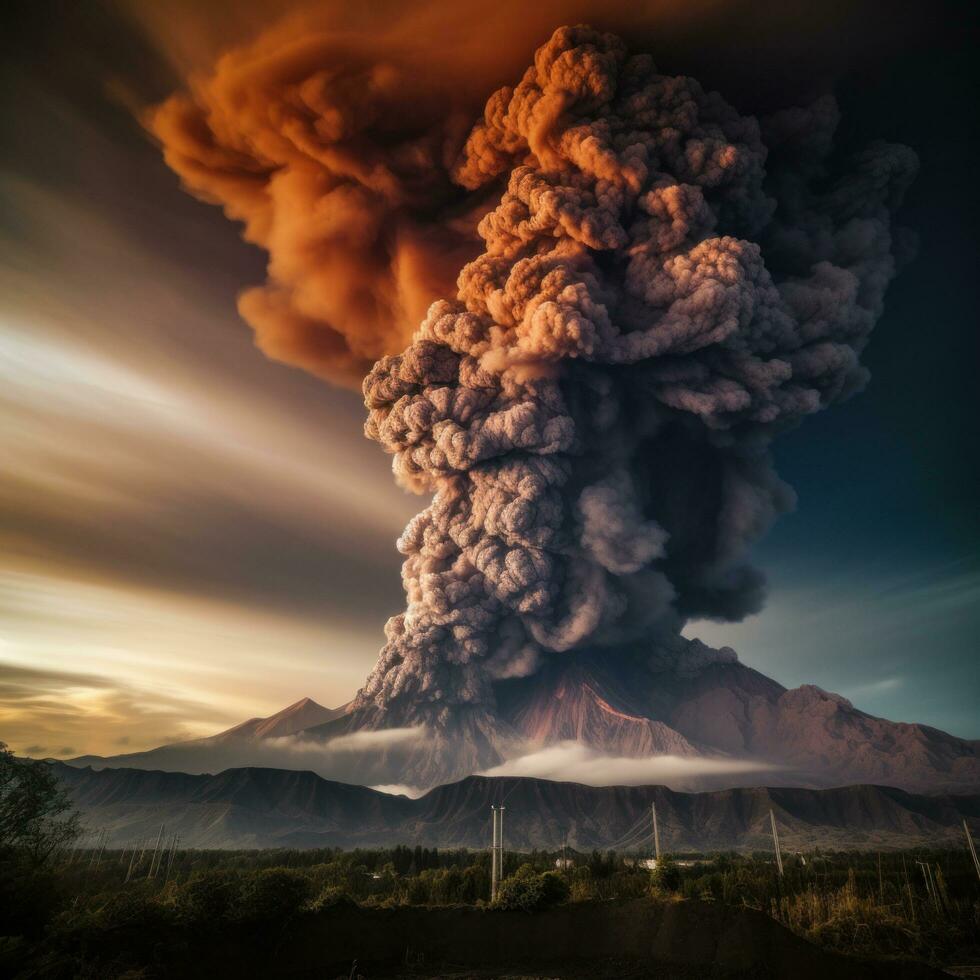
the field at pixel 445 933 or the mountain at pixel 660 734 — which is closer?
the field at pixel 445 933

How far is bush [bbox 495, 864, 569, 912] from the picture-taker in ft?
51.6

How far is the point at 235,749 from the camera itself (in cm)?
11319

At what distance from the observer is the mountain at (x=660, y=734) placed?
231ft

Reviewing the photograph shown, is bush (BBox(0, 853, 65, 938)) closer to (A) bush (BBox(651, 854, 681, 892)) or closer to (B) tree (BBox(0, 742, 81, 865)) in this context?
(B) tree (BBox(0, 742, 81, 865))

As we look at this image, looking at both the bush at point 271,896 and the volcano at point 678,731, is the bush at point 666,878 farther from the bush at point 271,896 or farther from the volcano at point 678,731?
the volcano at point 678,731

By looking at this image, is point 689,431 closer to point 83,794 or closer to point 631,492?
point 631,492

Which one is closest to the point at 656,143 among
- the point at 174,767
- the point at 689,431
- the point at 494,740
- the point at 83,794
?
the point at 689,431

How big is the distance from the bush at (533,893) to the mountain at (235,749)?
314 feet

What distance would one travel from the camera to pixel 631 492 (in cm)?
5228

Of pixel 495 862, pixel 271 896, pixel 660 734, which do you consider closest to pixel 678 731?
pixel 660 734

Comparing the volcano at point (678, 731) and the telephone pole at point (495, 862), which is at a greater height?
the volcano at point (678, 731)

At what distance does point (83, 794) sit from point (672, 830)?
91.2 metres

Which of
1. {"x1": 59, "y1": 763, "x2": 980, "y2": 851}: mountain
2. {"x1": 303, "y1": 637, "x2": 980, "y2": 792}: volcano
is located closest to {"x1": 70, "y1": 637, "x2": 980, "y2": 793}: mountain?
{"x1": 303, "y1": 637, "x2": 980, "y2": 792}: volcano

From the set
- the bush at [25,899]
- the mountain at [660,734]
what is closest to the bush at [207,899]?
the bush at [25,899]
